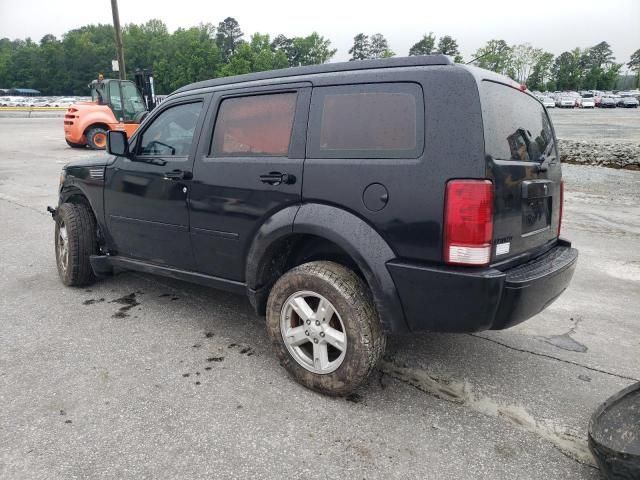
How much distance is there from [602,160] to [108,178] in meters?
13.1

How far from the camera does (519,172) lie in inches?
105

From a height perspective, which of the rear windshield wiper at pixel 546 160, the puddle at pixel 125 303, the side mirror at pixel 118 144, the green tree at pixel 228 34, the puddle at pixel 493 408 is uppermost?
the green tree at pixel 228 34

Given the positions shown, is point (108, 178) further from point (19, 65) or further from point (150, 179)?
point (19, 65)

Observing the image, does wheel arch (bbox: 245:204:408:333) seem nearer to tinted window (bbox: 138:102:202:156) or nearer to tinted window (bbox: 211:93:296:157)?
tinted window (bbox: 211:93:296:157)

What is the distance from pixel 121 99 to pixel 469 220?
18.7m

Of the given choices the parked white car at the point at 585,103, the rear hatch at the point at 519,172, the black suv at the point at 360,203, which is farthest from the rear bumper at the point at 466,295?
the parked white car at the point at 585,103

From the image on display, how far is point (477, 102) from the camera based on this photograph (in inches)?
96.8

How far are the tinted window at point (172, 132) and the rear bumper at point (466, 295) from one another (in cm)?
193

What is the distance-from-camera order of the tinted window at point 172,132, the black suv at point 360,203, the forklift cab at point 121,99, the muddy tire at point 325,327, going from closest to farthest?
1. the black suv at point 360,203
2. the muddy tire at point 325,327
3. the tinted window at point 172,132
4. the forklift cab at point 121,99

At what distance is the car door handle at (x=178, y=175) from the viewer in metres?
3.49

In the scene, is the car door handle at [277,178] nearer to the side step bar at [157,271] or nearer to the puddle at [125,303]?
the side step bar at [157,271]

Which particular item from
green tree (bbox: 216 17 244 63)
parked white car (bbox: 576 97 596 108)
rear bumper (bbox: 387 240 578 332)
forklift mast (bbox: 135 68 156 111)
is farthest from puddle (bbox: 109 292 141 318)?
green tree (bbox: 216 17 244 63)

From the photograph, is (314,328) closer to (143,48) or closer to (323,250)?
(323,250)

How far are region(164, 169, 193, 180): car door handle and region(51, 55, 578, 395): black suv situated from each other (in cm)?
2
